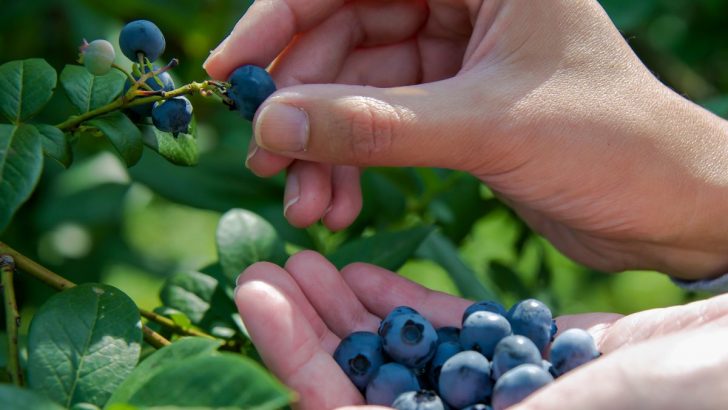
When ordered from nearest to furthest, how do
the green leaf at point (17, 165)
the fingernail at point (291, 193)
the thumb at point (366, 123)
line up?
the green leaf at point (17, 165) → the thumb at point (366, 123) → the fingernail at point (291, 193)

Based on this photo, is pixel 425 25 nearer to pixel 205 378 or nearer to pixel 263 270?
pixel 263 270

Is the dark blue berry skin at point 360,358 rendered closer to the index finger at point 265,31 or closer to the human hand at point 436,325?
the human hand at point 436,325

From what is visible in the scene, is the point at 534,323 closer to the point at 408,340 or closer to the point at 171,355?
the point at 408,340

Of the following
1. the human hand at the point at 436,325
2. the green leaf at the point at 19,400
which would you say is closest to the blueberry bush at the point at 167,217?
the green leaf at the point at 19,400

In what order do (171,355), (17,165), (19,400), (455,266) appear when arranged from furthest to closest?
(455,266) → (17,165) → (171,355) → (19,400)

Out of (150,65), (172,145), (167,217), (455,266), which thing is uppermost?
(150,65)

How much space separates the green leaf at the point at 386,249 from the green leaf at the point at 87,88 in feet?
1.76

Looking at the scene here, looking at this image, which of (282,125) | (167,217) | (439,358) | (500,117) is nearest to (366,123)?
(282,125)

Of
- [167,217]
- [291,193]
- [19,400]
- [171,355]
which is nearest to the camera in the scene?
[19,400]

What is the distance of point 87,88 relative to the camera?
1.27m

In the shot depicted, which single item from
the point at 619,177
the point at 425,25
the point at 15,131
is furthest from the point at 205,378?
the point at 425,25

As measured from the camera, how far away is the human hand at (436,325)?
0.99 meters

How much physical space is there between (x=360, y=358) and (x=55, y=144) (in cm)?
51

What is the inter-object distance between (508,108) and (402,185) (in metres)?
0.64
